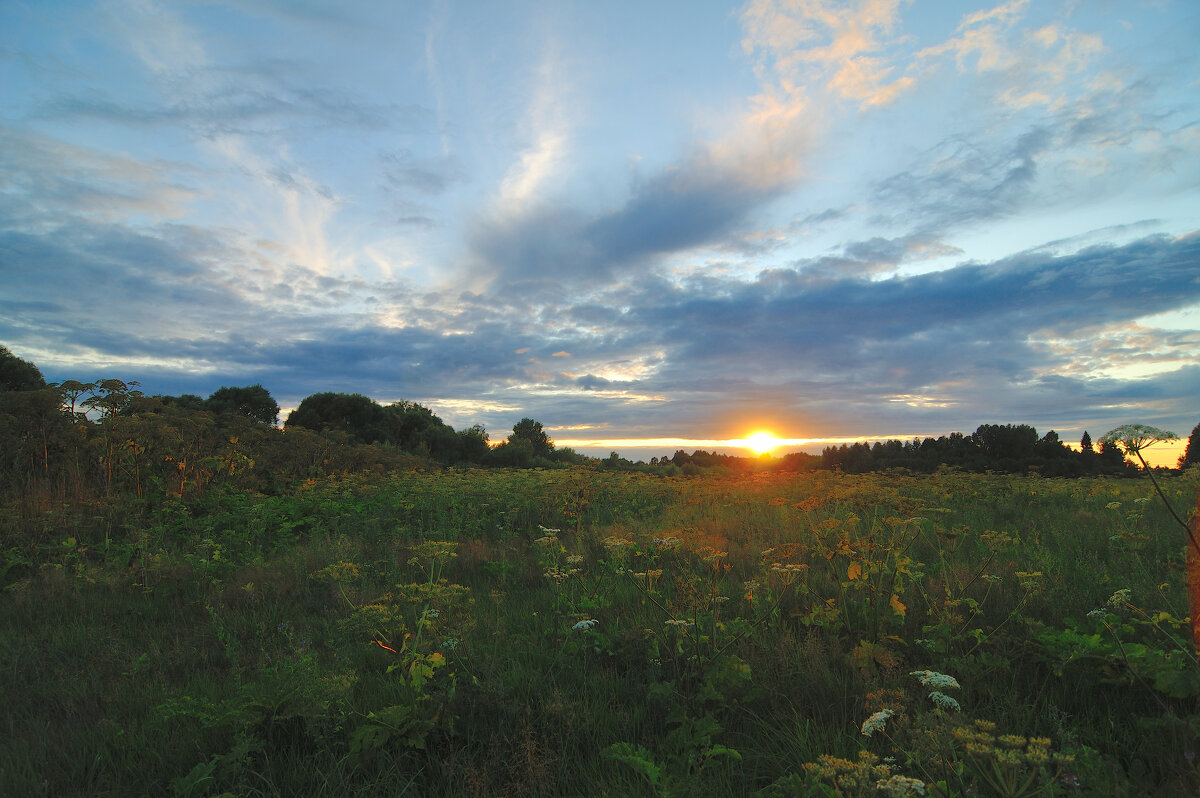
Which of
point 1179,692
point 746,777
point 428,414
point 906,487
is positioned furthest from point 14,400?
point 428,414

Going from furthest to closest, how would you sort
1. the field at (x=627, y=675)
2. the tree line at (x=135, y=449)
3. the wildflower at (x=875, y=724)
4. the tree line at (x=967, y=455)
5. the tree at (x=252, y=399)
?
the tree at (x=252, y=399)
the tree line at (x=967, y=455)
the tree line at (x=135, y=449)
the field at (x=627, y=675)
the wildflower at (x=875, y=724)

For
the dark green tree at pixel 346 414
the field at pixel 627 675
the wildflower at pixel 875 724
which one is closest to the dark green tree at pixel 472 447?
the dark green tree at pixel 346 414

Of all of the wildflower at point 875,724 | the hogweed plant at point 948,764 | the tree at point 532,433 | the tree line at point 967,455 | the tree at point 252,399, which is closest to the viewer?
the hogweed plant at point 948,764

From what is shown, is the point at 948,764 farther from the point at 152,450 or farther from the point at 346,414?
the point at 346,414

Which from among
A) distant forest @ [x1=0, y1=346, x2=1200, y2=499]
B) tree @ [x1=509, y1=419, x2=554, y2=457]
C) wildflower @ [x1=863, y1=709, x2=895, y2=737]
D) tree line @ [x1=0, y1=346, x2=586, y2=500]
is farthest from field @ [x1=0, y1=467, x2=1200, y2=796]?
tree @ [x1=509, y1=419, x2=554, y2=457]

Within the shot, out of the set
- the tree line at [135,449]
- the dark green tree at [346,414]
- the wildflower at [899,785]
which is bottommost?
the wildflower at [899,785]

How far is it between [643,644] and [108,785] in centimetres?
288

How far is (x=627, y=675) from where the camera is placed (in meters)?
3.44

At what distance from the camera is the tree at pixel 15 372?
2523 centimetres

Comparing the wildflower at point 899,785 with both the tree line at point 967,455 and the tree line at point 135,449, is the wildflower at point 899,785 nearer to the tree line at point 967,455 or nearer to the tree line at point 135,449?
the tree line at point 135,449

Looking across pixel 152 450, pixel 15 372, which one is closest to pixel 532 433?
pixel 15 372

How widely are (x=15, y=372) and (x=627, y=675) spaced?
1376 inches

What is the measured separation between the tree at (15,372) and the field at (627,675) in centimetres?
2692

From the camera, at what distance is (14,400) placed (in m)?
9.56
